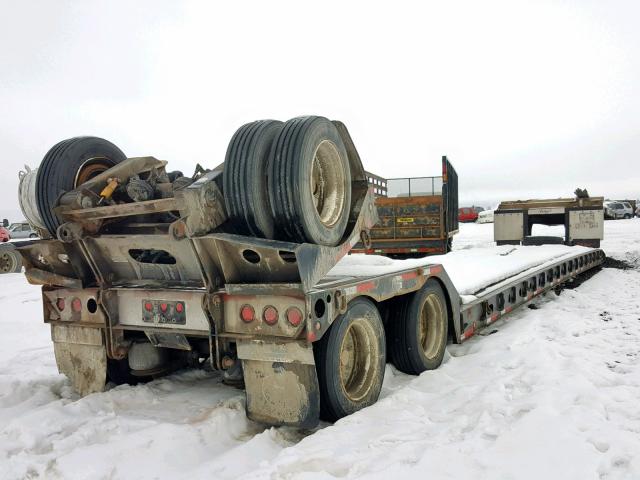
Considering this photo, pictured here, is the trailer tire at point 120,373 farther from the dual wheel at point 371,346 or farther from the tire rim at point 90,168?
the dual wheel at point 371,346

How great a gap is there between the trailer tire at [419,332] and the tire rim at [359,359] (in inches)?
23.9

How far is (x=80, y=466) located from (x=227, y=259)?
4.58 ft

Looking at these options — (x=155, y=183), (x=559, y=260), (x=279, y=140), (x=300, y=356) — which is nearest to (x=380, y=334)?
(x=300, y=356)

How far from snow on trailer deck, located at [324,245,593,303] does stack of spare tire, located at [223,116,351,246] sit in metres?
0.83

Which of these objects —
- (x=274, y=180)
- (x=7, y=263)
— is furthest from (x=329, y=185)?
(x=7, y=263)

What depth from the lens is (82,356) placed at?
4.00 metres

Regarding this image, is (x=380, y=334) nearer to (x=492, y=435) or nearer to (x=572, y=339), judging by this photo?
(x=492, y=435)

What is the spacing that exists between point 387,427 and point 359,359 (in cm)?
69

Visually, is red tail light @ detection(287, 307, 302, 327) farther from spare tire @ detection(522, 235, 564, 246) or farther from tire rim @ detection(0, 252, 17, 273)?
tire rim @ detection(0, 252, 17, 273)

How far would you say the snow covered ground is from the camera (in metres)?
2.65

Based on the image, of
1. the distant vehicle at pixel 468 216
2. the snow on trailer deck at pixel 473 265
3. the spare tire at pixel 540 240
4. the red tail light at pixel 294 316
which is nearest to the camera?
the red tail light at pixel 294 316

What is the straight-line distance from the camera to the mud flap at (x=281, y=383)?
123 inches

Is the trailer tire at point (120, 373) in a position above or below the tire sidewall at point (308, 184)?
below

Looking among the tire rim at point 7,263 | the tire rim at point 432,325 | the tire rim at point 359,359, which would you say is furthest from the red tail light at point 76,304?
the tire rim at point 7,263
